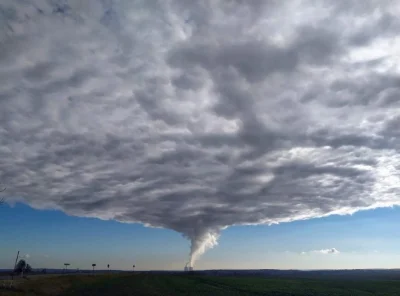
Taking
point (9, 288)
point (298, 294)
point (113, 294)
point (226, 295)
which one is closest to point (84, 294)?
point (113, 294)

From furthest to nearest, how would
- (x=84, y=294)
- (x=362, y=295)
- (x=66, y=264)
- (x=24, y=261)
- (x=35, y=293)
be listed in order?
(x=66, y=264)
(x=24, y=261)
(x=362, y=295)
(x=84, y=294)
(x=35, y=293)

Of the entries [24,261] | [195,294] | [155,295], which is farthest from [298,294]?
[24,261]

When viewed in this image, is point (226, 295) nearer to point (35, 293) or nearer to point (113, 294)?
point (113, 294)

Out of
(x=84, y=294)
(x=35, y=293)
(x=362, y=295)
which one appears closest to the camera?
(x=35, y=293)

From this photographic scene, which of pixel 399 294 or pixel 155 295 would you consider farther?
pixel 399 294

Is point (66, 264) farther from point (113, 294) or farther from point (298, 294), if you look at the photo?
point (298, 294)

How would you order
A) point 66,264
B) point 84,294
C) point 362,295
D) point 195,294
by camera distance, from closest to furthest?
1. point 84,294
2. point 195,294
3. point 362,295
4. point 66,264

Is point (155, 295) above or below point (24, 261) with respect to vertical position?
below

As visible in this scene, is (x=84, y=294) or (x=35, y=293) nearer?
(x=35, y=293)

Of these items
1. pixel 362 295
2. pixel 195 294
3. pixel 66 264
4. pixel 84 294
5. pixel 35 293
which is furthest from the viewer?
pixel 66 264
